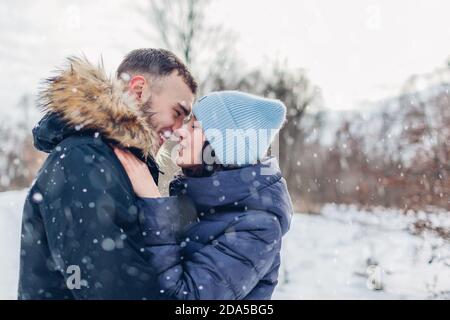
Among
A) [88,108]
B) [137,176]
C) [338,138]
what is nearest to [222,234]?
[137,176]

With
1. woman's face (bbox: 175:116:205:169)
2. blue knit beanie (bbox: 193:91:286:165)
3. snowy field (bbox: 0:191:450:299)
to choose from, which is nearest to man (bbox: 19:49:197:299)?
woman's face (bbox: 175:116:205:169)

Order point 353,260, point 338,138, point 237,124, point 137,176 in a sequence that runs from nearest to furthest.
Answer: point 137,176 < point 237,124 < point 353,260 < point 338,138

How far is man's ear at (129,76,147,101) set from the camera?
219 centimetres

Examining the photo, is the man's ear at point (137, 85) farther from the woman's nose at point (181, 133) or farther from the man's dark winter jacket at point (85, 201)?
the man's dark winter jacket at point (85, 201)

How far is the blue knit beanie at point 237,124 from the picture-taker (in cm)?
202

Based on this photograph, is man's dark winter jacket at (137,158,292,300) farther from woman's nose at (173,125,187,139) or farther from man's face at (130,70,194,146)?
man's face at (130,70,194,146)

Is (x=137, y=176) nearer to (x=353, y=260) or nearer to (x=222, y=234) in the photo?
(x=222, y=234)

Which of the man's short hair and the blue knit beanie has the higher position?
the man's short hair

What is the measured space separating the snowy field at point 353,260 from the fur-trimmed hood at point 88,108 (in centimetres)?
465

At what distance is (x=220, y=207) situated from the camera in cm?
192

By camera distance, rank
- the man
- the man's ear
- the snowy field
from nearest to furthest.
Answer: the man
the man's ear
the snowy field

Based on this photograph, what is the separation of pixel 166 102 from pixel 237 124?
0.43 m

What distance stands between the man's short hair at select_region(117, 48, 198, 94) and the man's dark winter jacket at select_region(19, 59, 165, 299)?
51 centimetres
